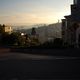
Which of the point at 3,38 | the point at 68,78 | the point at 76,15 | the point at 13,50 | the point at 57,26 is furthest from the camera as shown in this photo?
the point at 57,26

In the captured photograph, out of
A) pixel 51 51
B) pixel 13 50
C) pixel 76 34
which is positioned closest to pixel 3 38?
pixel 76 34

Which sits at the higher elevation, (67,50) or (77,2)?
(77,2)

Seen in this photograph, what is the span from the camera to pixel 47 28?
357 feet

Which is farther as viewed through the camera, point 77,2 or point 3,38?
point 3,38

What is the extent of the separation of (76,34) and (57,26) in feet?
184

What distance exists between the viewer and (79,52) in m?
31.4

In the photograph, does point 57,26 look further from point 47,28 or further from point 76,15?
point 76,15

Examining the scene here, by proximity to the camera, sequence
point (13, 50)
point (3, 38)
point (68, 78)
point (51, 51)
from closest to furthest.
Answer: point (68, 78)
point (51, 51)
point (13, 50)
point (3, 38)

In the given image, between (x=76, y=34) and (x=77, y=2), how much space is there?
6.02 meters

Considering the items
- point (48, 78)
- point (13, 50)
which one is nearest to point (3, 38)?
point (13, 50)

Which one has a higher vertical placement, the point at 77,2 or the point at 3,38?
the point at 77,2

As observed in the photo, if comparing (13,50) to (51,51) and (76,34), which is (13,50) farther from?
(76,34)

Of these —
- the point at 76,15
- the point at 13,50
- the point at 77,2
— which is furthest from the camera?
the point at 77,2

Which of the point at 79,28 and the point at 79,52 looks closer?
the point at 79,52
